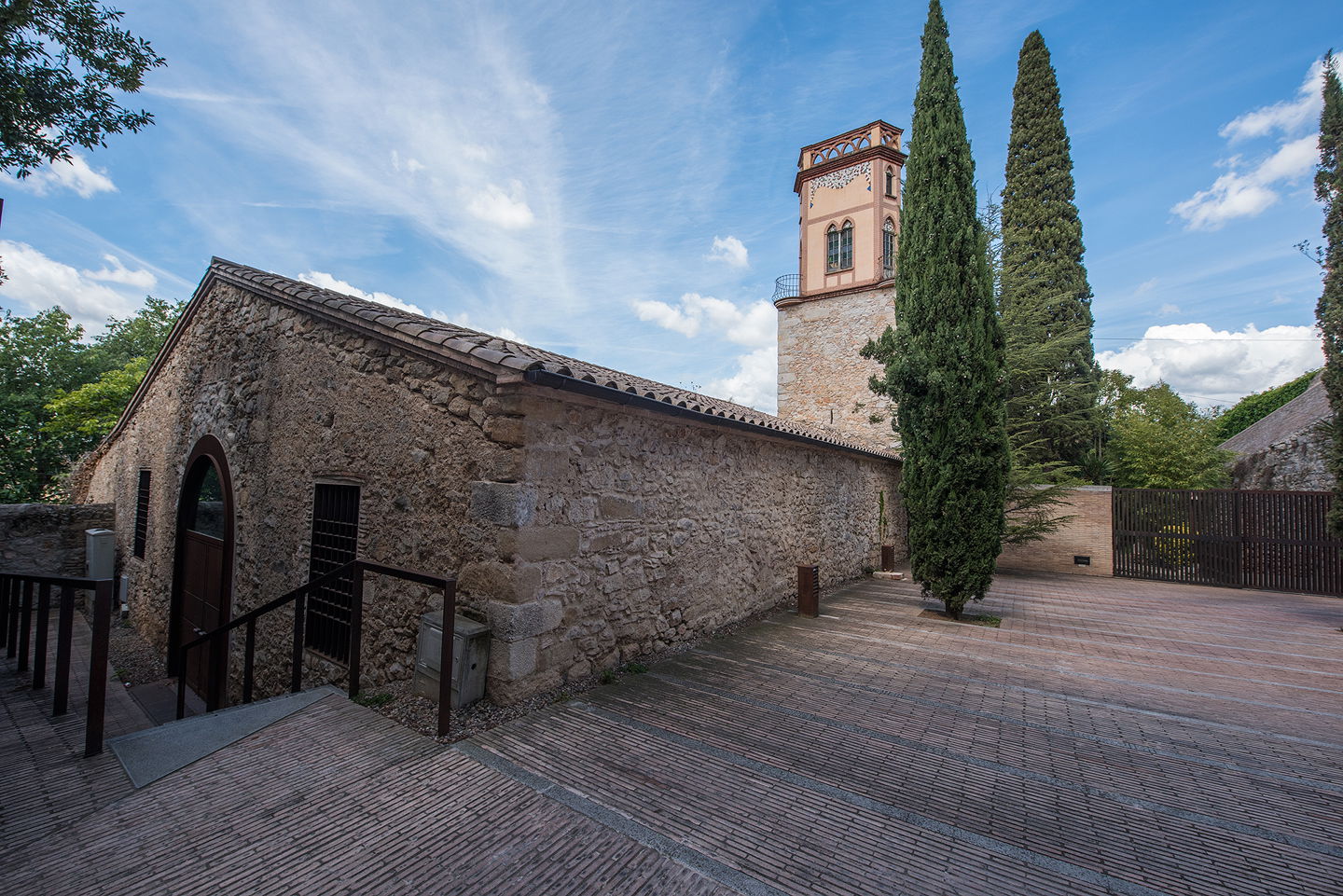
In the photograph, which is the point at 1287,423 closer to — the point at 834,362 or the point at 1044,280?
the point at 1044,280

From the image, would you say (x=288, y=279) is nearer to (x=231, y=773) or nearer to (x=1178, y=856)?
(x=231, y=773)

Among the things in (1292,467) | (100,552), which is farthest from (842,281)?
(100,552)

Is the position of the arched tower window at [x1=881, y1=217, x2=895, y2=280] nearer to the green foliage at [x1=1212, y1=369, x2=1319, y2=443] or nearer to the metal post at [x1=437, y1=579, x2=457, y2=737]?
the metal post at [x1=437, y1=579, x2=457, y2=737]

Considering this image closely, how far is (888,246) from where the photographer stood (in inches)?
679

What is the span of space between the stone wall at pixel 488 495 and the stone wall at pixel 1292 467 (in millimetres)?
13570

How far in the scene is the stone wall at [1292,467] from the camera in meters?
12.3

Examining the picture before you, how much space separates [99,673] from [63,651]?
0.59 meters

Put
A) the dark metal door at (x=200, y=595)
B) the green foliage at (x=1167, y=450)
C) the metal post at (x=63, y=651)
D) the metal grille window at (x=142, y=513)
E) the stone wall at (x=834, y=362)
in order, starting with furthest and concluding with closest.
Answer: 1. the stone wall at (x=834, y=362)
2. the green foliage at (x=1167, y=450)
3. the metal grille window at (x=142, y=513)
4. the dark metal door at (x=200, y=595)
5. the metal post at (x=63, y=651)

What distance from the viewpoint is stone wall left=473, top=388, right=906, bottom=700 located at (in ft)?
12.7

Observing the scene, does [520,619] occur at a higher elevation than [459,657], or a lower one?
higher

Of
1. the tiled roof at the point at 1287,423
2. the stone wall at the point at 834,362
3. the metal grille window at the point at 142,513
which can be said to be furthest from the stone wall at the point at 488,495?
the tiled roof at the point at 1287,423

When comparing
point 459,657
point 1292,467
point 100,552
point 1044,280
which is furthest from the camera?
point 1044,280

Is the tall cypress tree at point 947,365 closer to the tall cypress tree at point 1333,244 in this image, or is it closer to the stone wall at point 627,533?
the stone wall at point 627,533

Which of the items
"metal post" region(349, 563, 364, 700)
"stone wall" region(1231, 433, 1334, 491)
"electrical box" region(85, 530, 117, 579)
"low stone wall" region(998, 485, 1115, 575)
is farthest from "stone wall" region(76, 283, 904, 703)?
"stone wall" region(1231, 433, 1334, 491)
